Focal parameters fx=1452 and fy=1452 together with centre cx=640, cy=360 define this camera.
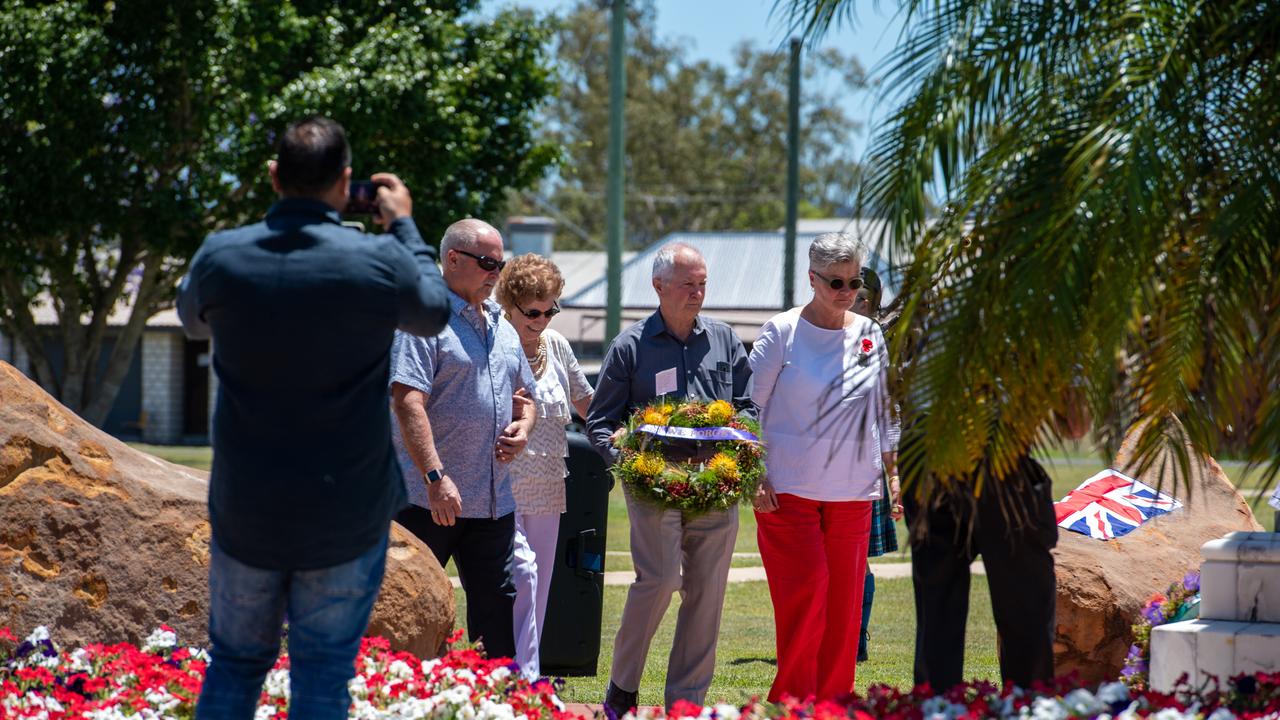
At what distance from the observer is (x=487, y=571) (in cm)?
542

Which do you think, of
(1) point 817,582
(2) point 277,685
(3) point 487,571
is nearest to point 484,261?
(3) point 487,571

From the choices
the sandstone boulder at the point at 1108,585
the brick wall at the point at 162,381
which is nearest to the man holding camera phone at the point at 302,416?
the sandstone boulder at the point at 1108,585

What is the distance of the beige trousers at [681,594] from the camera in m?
5.82

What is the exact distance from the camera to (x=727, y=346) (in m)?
6.25

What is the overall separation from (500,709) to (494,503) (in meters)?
1.15

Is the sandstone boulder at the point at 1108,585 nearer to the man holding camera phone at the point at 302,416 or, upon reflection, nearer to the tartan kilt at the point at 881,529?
the tartan kilt at the point at 881,529

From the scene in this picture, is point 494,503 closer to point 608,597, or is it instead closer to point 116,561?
point 116,561

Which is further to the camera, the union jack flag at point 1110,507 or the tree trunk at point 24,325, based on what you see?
the tree trunk at point 24,325

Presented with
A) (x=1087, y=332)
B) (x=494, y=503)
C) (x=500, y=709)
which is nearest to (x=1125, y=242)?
(x=1087, y=332)

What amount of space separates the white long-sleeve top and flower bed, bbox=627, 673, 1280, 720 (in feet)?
4.62

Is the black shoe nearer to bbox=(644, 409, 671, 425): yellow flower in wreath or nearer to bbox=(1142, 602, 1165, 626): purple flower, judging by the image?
bbox=(644, 409, 671, 425): yellow flower in wreath

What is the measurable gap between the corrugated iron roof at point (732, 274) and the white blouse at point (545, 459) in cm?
3080

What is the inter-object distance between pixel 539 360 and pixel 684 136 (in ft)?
140

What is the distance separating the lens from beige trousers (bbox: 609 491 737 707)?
582 centimetres
